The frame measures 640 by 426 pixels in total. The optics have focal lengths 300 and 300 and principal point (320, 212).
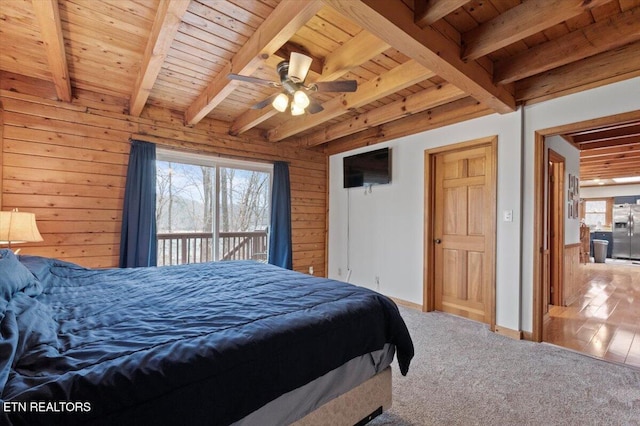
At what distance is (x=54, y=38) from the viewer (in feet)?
6.84

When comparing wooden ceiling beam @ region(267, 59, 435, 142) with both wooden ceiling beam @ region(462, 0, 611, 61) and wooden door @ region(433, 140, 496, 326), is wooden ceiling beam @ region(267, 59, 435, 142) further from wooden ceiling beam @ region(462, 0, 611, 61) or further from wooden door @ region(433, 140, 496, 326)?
wooden door @ region(433, 140, 496, 326)

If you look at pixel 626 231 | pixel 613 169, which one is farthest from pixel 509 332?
pixel 626 231

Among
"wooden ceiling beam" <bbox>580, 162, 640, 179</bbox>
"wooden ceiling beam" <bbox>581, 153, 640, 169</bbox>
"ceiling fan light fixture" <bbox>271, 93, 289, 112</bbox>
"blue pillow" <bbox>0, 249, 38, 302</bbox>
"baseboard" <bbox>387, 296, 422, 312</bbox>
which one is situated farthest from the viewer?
"wooden ceiling beam" <bbox>580, 162, 640, 179</bbox>

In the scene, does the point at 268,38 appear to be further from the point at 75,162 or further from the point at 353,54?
the point at 75,162

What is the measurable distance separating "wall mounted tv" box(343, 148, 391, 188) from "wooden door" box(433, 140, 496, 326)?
2.23ft

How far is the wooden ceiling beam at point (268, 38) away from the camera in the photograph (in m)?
1.77

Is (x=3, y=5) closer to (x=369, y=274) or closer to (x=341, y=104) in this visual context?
(x=341, y=104)

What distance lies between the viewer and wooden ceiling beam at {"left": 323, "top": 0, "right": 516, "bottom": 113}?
1.64m

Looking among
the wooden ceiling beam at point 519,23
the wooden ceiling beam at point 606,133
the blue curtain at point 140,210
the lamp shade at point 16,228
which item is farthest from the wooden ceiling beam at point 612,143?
the lamp shade at point 16,228

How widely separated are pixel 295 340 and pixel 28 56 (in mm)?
3365

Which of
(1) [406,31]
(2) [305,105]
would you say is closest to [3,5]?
(2) [305,105]

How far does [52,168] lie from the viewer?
3.10 meters

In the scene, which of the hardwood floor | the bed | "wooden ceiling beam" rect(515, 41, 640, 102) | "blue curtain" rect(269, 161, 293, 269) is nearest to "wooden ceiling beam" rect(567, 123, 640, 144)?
"wooden ceiling beam" rect(515, 41, 640, 102)

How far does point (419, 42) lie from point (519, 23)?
26.0 inches
